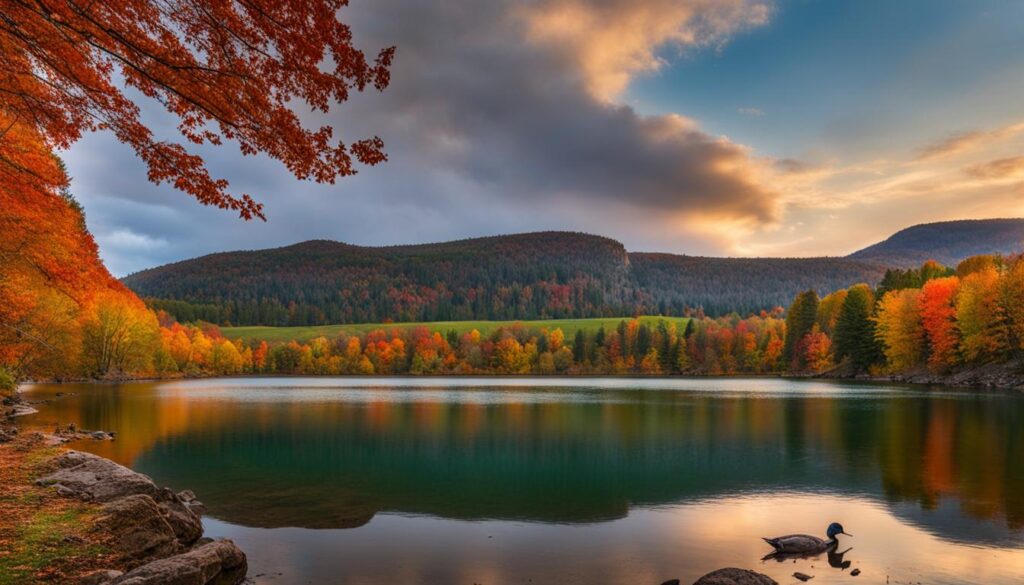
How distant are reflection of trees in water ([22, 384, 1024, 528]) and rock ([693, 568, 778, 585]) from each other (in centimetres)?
665

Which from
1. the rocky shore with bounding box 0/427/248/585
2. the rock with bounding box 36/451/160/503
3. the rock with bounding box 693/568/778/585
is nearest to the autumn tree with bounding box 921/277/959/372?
the rock with bounding box 693/568/778/585

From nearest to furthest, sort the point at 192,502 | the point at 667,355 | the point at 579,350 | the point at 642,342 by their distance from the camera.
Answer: the point at 192,502, the point at 667,355, the point at 642,342, the point at 579,350

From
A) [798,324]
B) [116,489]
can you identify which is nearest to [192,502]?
[116,489]

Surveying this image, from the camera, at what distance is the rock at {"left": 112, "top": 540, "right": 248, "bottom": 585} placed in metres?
9.89

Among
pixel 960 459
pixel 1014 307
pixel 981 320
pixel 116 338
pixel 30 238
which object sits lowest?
pixel 960 459

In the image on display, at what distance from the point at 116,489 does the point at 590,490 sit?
1448cm

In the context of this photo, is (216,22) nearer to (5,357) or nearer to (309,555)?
(309,555)

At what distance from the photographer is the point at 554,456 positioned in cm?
2814

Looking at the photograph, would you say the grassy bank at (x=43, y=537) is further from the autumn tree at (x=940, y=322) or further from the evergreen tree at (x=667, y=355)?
the evergreen tree at (x=667, y=355)

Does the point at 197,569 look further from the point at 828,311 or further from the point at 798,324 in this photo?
the point at 828,311

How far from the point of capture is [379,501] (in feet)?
64.7

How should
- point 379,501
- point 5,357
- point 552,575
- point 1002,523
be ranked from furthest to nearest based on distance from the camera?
1. point 5,357
2. point 379,501
3. point 1002,523
4. point 552,575

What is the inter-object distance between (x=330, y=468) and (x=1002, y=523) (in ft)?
75.6

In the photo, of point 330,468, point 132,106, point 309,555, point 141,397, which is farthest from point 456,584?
point 141,397
